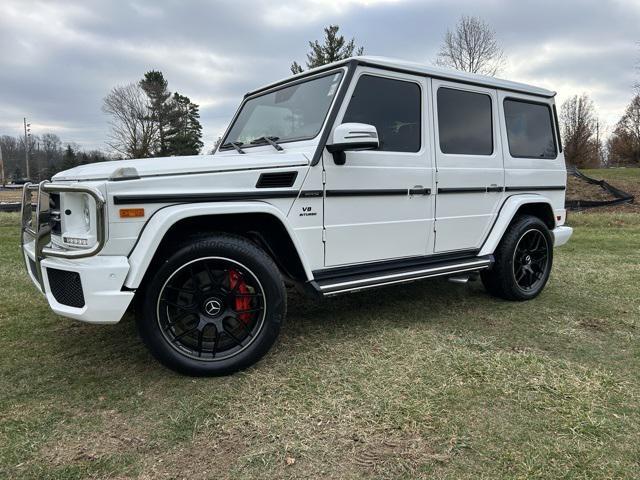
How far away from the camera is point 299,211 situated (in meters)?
3.17

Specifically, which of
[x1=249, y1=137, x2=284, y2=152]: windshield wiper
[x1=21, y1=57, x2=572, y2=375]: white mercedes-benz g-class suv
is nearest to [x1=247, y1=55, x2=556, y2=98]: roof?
[x1=21, y1=57, x2=572, y2=375]: white mercedes-benz g-class suv

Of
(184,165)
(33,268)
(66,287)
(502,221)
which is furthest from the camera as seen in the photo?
(502,221)

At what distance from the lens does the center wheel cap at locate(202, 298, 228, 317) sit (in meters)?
2.90

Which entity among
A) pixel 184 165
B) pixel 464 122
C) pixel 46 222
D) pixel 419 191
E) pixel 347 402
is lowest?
pixel 347 402

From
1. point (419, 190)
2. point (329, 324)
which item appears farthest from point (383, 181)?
point (329, 324)

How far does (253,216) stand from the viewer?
308 centimetres

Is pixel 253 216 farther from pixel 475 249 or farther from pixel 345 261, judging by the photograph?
pixel 475 249

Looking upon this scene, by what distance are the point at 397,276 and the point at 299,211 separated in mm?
1016

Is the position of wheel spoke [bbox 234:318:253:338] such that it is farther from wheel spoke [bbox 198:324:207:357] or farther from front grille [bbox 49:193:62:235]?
front grille [bbox 49:193:62:235]

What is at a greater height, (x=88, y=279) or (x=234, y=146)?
(x=234, y=146)

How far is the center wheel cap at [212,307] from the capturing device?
2902 millimetres

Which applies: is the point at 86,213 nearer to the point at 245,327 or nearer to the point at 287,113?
the point at 245,327

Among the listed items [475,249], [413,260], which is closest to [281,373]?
[413,260]

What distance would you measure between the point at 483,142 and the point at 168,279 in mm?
3090
